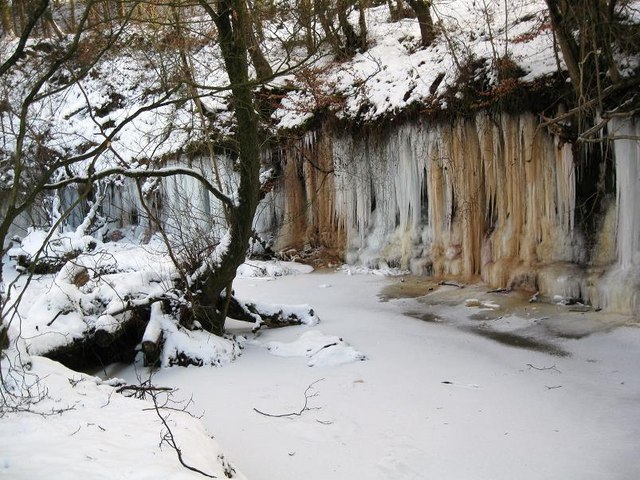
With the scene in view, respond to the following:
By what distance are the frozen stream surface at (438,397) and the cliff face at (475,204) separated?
91 cm

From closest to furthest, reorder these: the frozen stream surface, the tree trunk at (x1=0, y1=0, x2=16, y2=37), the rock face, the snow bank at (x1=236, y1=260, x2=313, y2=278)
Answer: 1. the frozen stream surface
2. the tree trunk at (x1=0, y1=0, x2=16, y2=37)
3. the rock face
4. the snow bank at (x1=236, y1=260, x2=313, y2=278)

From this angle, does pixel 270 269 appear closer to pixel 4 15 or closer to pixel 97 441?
pixel 4 15

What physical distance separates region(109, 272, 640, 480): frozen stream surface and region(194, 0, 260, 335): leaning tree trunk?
0.72m

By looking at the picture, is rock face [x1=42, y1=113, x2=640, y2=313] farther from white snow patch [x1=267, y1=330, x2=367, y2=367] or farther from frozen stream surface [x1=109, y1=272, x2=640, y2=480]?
white snow patch [x1=267, y1=330, x2=367, y2=367]

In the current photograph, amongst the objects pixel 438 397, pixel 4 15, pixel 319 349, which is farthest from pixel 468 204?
pixel 4 15

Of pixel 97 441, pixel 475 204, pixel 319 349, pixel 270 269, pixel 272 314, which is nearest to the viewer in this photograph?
pixel 97 441

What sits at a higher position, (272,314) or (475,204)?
(475,204)

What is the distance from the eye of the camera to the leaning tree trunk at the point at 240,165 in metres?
5.68

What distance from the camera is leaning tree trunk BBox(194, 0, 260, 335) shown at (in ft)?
18.6

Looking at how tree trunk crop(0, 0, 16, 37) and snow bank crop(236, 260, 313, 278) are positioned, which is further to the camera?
snow bank crop(236, 260, 313, 278)

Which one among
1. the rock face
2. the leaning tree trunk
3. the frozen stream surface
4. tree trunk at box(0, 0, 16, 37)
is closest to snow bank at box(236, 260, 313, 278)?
Answer: the rock face

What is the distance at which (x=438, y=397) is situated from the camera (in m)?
4.51

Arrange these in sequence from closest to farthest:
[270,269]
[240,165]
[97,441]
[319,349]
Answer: [97,441], [319,349], [240,165], [270,269]

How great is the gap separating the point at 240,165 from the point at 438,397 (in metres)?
3.23
